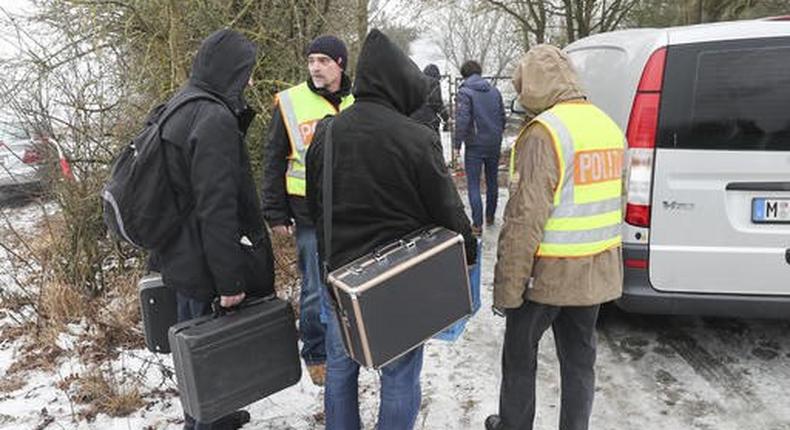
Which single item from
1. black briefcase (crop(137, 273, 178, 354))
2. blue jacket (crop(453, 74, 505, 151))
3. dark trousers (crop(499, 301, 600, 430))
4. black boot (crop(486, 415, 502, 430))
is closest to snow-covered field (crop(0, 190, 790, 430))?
black boot (crop(486, 415, 502, 430))

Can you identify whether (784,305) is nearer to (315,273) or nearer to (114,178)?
(315,273)

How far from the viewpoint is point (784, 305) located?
137 inches

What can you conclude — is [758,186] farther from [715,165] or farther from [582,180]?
[582,180]

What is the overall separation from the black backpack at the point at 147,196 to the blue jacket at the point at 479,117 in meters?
4.62

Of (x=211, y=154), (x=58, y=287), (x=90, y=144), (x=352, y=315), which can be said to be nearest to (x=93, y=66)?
(x=90, y=144)

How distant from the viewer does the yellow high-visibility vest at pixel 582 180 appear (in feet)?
8.35

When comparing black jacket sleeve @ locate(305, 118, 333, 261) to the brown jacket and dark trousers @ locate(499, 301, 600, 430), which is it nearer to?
the brown jacket

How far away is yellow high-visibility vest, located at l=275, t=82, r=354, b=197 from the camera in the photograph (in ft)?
11.6

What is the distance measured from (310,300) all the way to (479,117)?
377cm

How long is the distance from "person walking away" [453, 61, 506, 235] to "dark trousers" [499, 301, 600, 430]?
4151 mm

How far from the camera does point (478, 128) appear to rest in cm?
691

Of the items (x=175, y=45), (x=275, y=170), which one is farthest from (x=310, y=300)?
(x=175, y=45)

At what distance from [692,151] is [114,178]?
2776 mm

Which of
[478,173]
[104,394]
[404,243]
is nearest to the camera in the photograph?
[404,243]
